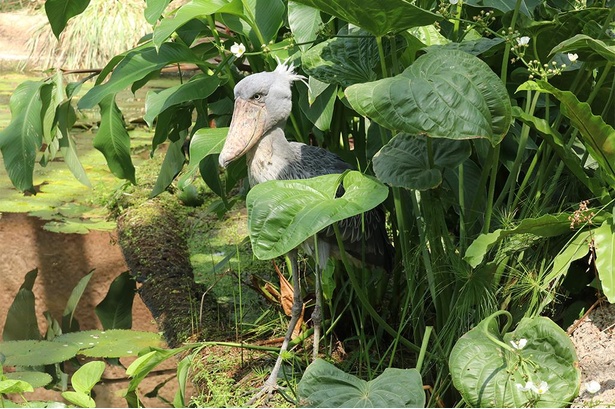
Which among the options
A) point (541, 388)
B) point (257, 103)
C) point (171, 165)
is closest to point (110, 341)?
point (171, 165)

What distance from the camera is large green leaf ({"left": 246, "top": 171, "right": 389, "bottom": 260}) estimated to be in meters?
1.78

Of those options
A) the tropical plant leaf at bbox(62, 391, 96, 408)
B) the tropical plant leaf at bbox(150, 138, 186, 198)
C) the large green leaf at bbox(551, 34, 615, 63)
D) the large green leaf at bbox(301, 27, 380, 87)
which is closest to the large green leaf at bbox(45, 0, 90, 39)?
the tropical plant leaf at bbox(150, 138, 186, 198)

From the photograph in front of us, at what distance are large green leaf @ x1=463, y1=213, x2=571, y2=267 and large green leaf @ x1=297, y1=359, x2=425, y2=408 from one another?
303 millimetres

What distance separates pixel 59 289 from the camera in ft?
12.1

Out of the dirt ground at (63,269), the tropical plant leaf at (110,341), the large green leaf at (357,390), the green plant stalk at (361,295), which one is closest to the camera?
the large green leaf at (357,390)

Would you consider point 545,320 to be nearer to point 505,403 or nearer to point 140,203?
point 505,403

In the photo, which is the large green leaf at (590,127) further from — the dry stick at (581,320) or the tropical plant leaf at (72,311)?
the tropical plant leaf at (72,311)

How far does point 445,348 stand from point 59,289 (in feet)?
6.60

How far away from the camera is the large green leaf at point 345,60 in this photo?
2238mm

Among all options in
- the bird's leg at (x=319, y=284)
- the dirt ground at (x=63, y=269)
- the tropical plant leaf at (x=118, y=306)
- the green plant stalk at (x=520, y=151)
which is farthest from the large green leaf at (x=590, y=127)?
the tropical plant leaf at (x=118, y=306)

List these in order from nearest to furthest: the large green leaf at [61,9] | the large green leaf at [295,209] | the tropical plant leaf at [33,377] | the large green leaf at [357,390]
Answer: the large green leaf at [295,209] < the large green leaf at [357,390] < the large green leaf at [61,9] < the tropical plant leaf at [33,377]

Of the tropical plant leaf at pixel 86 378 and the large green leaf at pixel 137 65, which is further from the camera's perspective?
the large green leaf at pixel 137 65

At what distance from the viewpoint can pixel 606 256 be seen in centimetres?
202

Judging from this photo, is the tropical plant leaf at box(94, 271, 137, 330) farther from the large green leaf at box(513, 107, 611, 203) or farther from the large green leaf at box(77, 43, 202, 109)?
the large green leaf at box(513, 107, 611, 203)
